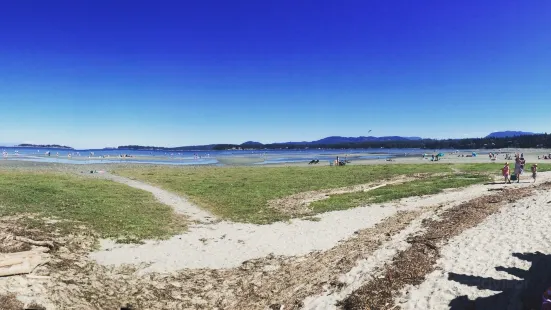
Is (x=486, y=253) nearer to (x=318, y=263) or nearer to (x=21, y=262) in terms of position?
(x=318, y=263)

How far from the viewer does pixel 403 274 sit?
1177cm

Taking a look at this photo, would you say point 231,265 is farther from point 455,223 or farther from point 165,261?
point 455,223

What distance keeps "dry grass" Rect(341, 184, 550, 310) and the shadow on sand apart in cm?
134

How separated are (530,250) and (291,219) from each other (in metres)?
12.9

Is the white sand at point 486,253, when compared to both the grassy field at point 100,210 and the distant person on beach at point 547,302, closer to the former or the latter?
the distant person on beach at point 547,302

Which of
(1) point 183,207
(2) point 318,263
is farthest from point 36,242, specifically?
Answer: (1) point 183,207

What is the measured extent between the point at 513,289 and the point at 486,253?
146 inches

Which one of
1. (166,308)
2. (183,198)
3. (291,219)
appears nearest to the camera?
(166,308)

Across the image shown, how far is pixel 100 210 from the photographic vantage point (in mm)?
22672

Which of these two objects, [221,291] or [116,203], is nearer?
[221,291]

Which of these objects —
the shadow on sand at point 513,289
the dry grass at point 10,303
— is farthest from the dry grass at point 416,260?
the dry grass at point 10,303

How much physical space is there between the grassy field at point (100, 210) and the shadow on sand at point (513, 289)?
547 inches

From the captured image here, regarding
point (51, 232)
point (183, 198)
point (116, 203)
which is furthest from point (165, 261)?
point (183, 198)

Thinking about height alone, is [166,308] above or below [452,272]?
below
